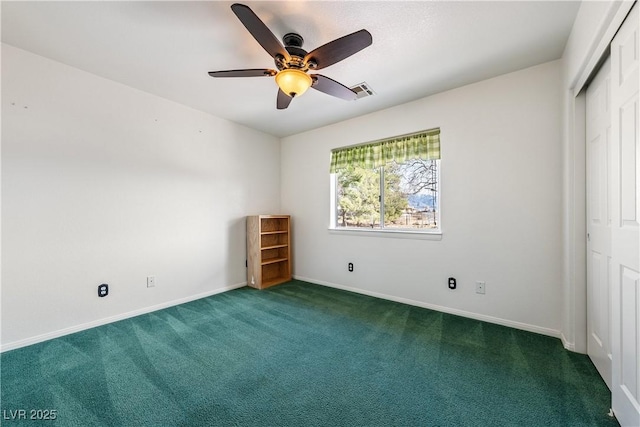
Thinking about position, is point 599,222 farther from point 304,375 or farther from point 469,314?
point 304,375

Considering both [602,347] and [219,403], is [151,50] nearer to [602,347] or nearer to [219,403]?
[219,403]

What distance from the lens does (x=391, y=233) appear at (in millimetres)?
3281

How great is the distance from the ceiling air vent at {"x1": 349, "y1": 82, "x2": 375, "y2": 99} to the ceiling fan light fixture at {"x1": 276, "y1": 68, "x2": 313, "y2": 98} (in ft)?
3.21

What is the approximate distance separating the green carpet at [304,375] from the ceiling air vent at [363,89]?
251 centimetres

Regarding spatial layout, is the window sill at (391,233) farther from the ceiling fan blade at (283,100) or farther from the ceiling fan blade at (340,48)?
the ceiling fan blade at (340,48)

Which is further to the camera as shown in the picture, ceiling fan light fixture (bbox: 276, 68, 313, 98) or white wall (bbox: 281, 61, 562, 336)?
white wall (bbox: 281, 61, 562, 336)

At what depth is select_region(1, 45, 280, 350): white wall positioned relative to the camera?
7.09 ft

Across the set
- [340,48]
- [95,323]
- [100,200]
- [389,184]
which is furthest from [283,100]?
[95,323]

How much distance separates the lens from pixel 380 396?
61.9 inches

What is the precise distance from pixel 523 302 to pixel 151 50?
4.07 metres

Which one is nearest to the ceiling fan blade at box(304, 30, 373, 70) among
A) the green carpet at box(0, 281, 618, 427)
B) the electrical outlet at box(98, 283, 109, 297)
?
the green carpet at box(0, 281, 618, 427)

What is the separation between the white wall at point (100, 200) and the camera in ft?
7.09

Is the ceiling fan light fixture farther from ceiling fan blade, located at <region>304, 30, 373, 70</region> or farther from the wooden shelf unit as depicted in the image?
the wooden shelf unit

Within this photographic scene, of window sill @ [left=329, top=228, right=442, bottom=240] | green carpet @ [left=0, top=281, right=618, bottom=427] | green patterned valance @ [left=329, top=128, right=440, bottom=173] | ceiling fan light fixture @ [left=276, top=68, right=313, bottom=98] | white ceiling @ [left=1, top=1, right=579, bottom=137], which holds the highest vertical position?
white ceiling @ [left=1, top=1, right=579, bottom=137]
